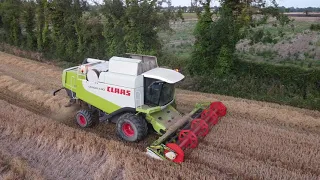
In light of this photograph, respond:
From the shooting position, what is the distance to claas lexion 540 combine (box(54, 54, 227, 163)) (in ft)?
25.4

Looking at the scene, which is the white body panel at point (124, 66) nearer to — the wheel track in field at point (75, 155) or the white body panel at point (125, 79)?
the white body panel at point (125, 79)

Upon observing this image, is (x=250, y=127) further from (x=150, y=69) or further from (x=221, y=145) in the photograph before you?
(x=150, y=69)

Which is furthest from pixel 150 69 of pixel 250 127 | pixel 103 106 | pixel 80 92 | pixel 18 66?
pixel 18 66

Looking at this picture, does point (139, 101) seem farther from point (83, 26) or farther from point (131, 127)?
point (83, 26)

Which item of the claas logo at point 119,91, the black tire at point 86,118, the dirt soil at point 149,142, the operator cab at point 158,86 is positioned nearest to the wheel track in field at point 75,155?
the dirt soil at point 149,142

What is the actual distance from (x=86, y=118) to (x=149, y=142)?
2.00 meters

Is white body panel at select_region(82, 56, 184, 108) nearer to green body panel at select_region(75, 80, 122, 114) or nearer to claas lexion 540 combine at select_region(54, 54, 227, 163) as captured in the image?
claas lexion 540 combine at select_region(54, 54, 227, 163)

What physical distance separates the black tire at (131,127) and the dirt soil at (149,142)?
0.21 m

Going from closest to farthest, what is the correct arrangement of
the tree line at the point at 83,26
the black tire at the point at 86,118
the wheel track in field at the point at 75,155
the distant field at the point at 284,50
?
the wheel track in field at the point at 75,155, the black tire at the point at 86,118, the tree line at the point at 83,26, the distant field at the point at 284,50

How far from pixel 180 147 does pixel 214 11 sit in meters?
8.99

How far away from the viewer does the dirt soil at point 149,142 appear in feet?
21.3

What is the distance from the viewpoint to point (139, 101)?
26.0ft

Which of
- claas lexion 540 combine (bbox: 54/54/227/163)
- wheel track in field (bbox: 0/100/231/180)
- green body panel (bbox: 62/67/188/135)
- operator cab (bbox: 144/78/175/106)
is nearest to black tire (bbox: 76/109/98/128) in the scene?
claas lexion 540 combine (bbox: 54/54/227/163)

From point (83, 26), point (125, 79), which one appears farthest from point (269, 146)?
point (83, 26)
